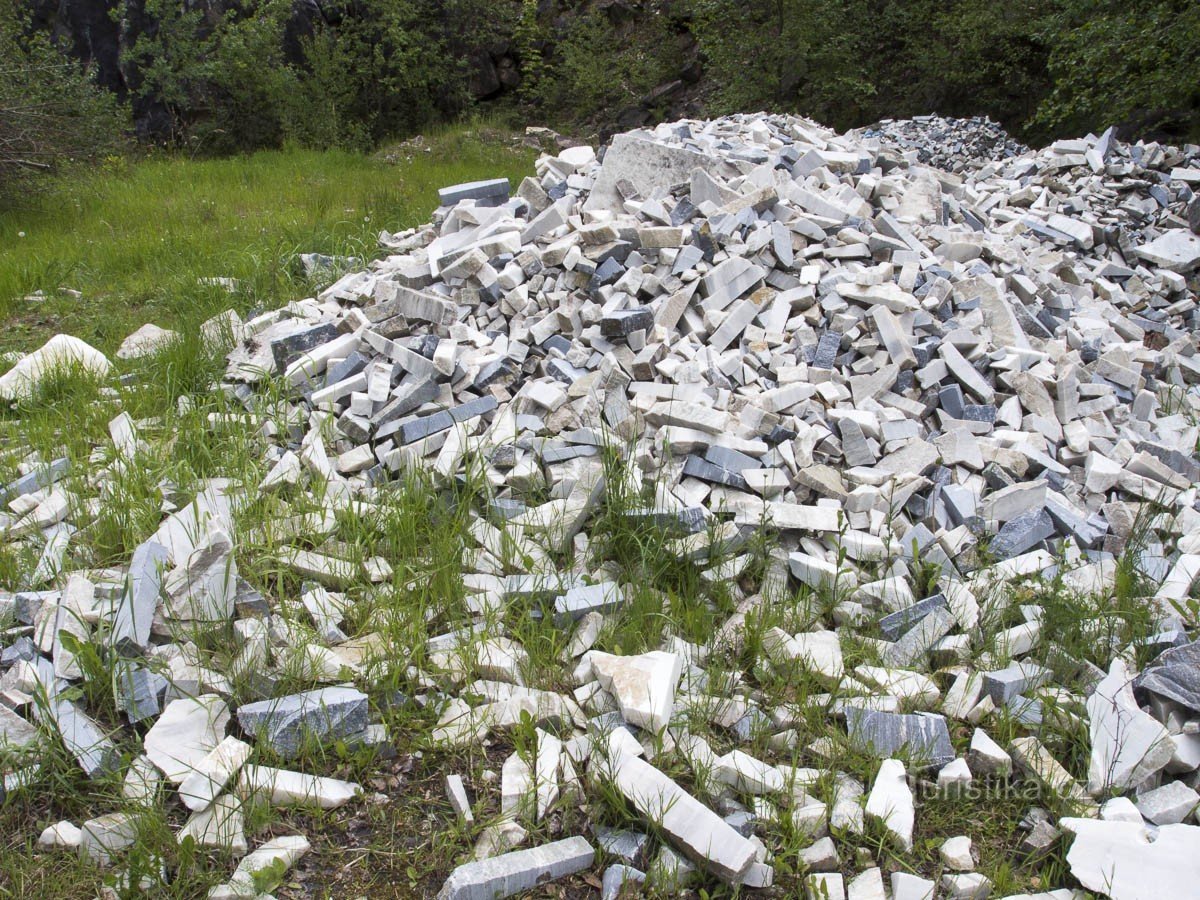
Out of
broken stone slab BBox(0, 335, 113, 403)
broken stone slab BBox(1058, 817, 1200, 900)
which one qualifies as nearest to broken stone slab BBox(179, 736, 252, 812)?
broken stone slab BBox(1058, 817, 1200, 900)

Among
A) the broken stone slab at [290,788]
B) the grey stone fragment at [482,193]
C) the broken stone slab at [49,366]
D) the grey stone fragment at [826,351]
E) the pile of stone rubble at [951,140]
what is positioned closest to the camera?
the broken stone slab at [290,788]

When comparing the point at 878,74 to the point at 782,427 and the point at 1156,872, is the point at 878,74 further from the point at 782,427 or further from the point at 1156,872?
the point at 1156,872

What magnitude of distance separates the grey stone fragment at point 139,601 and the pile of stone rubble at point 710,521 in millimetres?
10

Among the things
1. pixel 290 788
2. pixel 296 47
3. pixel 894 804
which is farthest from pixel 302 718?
pixel 296 47

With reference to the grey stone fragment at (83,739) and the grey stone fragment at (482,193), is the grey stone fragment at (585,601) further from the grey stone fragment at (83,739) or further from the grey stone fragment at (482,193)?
the grey stone fragment at (482,193)

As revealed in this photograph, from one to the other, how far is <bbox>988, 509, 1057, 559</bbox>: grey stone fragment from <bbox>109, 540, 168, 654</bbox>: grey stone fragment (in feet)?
10.6

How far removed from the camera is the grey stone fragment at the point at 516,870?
89.4 inches

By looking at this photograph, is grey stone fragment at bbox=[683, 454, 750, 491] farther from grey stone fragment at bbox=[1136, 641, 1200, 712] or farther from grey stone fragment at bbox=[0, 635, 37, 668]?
grey stone fragment at bbox=[0, 635, 37, 668]

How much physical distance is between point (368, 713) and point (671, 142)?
4.99 m

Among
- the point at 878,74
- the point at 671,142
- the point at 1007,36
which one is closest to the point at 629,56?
the point at 878,74

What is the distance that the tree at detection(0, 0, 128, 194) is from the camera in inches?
311

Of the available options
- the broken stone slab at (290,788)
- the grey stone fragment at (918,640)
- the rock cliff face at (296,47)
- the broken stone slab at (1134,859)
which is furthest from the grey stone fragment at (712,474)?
the rock cliff face at (296,47)

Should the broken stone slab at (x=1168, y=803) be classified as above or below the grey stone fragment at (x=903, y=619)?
below

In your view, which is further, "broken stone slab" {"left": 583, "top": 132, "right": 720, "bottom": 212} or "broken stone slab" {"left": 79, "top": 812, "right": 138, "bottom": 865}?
"broken stone slab" {"left": 583, "top": 132, "right": 720, "bottom": 212}
